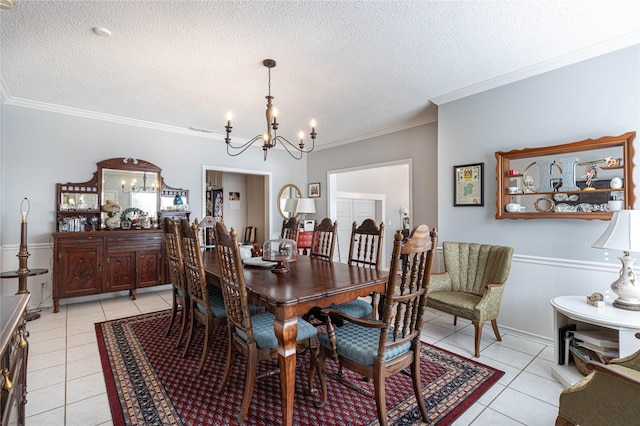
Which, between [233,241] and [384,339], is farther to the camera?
[233,241]

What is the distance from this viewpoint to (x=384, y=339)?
159cm

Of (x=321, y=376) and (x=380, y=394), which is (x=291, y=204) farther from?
(x=380, y=394)

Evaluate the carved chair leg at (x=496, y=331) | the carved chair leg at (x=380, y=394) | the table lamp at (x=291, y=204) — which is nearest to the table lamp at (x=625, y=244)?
the carved chair leg at (x=496, y=331)

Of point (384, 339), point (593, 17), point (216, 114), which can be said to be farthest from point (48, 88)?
point (593, 17)

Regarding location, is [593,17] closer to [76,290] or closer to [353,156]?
[353,156]

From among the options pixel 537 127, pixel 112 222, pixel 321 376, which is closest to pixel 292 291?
pixel 321 376

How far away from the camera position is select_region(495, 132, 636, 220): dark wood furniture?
252 centimetres

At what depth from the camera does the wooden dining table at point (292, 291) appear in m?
1.68

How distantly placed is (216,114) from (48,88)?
178 centimetres

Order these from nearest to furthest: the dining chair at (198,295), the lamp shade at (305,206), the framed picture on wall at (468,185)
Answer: the dining chair at (198,295), the framed picture on wall at (468,185), the lamp shade at (305,206)

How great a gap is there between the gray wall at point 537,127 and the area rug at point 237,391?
1371 mm

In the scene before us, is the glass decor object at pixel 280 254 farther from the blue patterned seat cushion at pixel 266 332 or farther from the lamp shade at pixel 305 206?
the lamp shade at pixel 305 206

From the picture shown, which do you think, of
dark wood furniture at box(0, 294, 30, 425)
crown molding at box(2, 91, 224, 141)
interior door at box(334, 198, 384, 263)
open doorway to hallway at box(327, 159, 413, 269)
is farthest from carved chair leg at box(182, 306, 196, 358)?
interior door at box(334, 198, 384, 263)

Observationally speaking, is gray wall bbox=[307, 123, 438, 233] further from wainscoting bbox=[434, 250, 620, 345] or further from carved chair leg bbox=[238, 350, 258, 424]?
carved chair leg bbox=[238, 350, 258, 424]
